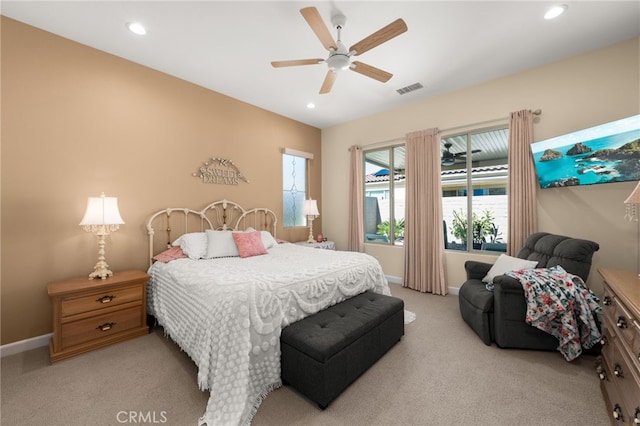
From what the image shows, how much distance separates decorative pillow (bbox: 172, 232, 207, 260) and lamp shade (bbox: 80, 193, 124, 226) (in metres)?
0.74

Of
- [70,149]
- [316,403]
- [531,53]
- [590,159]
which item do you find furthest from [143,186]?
[590,159]

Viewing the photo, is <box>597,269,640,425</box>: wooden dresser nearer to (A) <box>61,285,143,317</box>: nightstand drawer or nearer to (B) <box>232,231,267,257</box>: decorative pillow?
(B) <box>232,231,267,257</box>: decorative pillow

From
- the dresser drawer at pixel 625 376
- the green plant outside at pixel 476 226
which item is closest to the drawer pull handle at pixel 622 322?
the dresser drawer at pixel 625 376

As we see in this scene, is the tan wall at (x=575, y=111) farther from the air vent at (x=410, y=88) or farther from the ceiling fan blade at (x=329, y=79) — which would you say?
the ceiling fan blade at (x=329, y=79)

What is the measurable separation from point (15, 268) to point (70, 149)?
1256 millimetres

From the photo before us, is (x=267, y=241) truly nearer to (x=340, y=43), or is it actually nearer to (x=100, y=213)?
(x=100, y=213)

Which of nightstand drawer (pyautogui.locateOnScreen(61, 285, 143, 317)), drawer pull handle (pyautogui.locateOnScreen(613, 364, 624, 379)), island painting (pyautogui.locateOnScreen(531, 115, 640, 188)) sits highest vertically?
island painting (pyautogui.locateOnScreen(531, 115, 640, 188))

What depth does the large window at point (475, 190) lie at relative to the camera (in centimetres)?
375

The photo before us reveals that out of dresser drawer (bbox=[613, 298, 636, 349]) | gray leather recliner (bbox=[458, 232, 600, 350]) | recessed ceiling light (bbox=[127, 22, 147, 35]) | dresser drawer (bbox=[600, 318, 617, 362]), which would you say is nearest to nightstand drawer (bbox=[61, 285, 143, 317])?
recessed ceiling light (bbox=[127, 22, 147, 35])

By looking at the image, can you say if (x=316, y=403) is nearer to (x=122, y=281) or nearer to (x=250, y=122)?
(x=122, y=281)

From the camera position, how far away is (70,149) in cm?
273

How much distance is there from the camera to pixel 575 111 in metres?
3.06

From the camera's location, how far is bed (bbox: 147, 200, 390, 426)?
1.68 metres

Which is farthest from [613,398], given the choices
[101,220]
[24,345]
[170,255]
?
[24,345]
